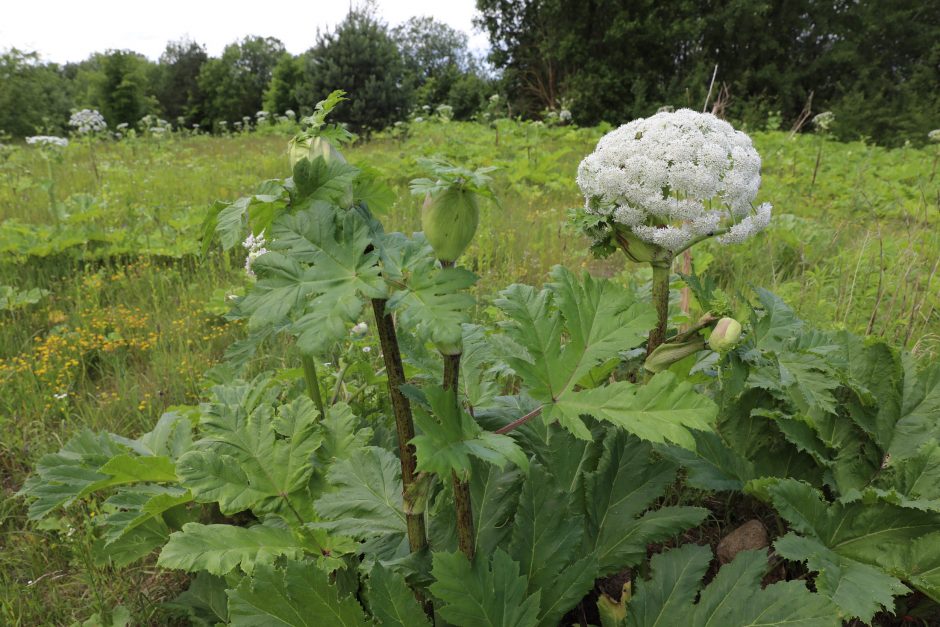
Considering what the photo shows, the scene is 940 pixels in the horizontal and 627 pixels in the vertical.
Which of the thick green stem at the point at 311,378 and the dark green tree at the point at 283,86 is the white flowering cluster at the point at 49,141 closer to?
the thick green stem at the point at 311,378

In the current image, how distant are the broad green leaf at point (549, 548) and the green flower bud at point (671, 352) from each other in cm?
32

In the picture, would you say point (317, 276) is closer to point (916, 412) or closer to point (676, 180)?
point (676, 180)

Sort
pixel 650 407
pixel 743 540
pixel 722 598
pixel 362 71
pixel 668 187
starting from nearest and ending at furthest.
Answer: pixel 650 407
pixel 722 598
pixel 668 187
pixel 743 540
pixel 362 71

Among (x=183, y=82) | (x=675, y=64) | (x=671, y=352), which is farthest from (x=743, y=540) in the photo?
(x=183, y=82)

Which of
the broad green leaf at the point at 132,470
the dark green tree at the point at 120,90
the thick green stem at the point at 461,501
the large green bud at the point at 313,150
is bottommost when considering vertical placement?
the broad green leaf at the point at 132,470

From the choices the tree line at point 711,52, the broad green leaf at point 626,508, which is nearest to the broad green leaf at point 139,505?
the broad green leaf at point 626,508

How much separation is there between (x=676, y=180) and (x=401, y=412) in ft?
2.33

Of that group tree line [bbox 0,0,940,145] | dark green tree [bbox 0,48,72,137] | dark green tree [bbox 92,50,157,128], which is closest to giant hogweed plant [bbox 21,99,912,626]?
tree line [bbox 0,0,940,145]

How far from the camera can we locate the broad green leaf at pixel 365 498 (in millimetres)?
1067

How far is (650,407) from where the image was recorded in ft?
2.60

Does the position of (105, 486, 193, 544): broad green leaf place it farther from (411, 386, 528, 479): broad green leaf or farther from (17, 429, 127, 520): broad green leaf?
(411, 386, 528, 479): broad green leaf

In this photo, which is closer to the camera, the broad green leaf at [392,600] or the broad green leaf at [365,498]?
the broad green leaf at [392,600]

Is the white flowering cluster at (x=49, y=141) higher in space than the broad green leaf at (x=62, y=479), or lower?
higher

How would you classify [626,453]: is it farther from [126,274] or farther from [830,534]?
[126,274]
